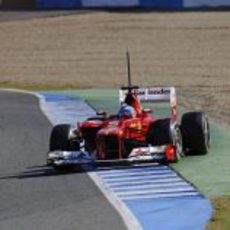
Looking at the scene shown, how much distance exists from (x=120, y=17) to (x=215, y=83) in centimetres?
1547

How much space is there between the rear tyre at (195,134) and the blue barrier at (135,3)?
2846 cm

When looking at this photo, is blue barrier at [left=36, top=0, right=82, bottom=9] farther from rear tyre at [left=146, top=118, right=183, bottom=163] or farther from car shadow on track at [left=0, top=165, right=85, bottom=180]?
rear tyre at [left=146, top=118, right=183, bottom=163]

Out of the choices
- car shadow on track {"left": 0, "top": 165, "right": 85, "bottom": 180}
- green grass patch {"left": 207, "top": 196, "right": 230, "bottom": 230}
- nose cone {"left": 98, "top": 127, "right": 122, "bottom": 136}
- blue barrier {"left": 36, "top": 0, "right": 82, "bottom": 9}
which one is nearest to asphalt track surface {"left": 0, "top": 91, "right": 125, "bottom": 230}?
car shadow on track {"left": 0, "top": 165, "right": 85, "bottom": 180}

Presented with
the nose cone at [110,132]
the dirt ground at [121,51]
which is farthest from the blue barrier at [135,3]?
the nose cone at [110,132]

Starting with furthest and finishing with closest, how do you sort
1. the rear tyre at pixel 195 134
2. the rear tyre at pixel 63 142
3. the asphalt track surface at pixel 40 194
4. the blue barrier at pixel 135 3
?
the blue barrier at pixel 135 3
the rear tyre at pixel 195 134
the rear tyre at pixel 63 142
the asphalt track surface at pixel 40 194

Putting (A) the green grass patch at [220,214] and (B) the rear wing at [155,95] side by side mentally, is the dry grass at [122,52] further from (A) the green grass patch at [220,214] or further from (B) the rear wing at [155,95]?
(A) the green grass patch at [220,214]

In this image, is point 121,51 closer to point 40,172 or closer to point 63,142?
point 63,142

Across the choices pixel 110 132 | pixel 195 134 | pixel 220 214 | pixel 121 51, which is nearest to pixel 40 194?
pixel 110 132

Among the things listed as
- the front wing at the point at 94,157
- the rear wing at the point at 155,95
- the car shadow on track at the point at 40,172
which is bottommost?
the car shadow on track at the point at 40,172

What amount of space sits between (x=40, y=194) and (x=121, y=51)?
77.5 ft

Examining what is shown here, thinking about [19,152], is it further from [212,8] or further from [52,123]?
[212,8]

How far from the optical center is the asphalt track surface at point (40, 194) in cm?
1108

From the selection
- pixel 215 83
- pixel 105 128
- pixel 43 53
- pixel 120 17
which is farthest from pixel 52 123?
pixel 120 17

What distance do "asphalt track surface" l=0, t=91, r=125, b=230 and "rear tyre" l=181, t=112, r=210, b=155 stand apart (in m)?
1.88
